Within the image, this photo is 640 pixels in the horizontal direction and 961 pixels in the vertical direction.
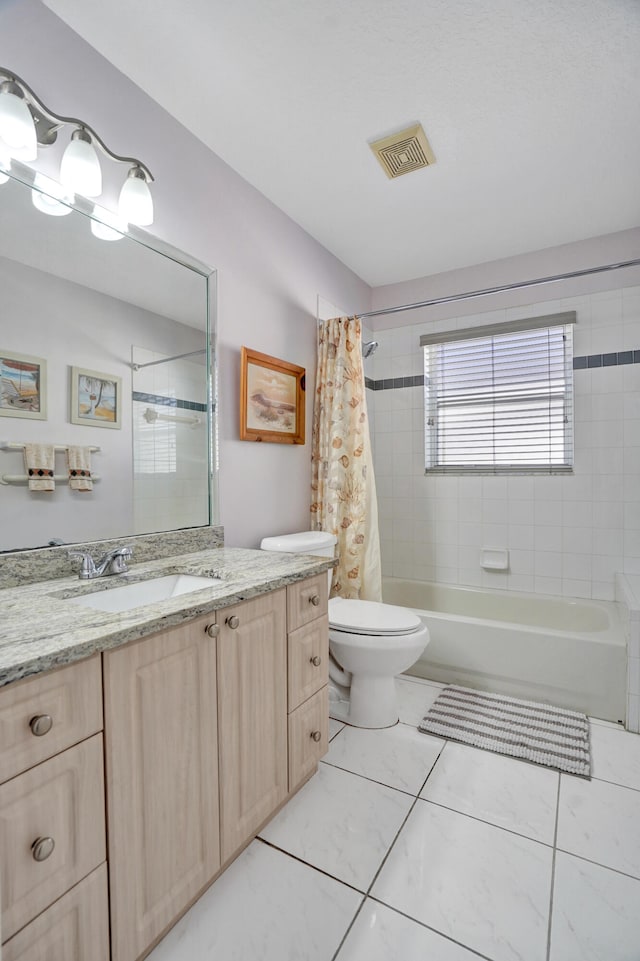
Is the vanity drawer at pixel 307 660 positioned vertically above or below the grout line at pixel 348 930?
above

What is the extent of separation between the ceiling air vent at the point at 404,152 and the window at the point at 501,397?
1201 mm

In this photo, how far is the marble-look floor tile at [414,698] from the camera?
2061 millimetres

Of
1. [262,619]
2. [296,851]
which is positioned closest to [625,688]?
[296,851]

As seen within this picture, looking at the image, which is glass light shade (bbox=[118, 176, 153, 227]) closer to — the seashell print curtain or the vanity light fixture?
the vanity light fixture

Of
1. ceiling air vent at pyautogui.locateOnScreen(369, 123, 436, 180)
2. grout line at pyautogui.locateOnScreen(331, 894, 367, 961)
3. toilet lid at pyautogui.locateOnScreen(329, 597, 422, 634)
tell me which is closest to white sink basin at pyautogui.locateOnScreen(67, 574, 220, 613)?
toilet lid at pyautogui.locateOnScreen(329, 597, 422, 634)

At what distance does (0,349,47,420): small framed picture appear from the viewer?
1.23 m

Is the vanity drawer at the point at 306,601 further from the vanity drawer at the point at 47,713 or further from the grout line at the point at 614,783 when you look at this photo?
the grout line at the point at 614,783

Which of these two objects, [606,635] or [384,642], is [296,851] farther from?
[606,635]

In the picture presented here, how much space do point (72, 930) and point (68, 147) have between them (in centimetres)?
187

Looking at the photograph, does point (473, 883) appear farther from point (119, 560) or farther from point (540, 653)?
point (119, 560)

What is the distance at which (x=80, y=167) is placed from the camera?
1.36m

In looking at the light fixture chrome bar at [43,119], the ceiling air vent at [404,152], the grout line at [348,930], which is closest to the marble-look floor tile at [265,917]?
the grout line at [348,930]

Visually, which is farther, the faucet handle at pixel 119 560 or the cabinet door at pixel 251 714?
the faucet handle at pixel 119 560

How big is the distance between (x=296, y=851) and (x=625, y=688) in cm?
152
